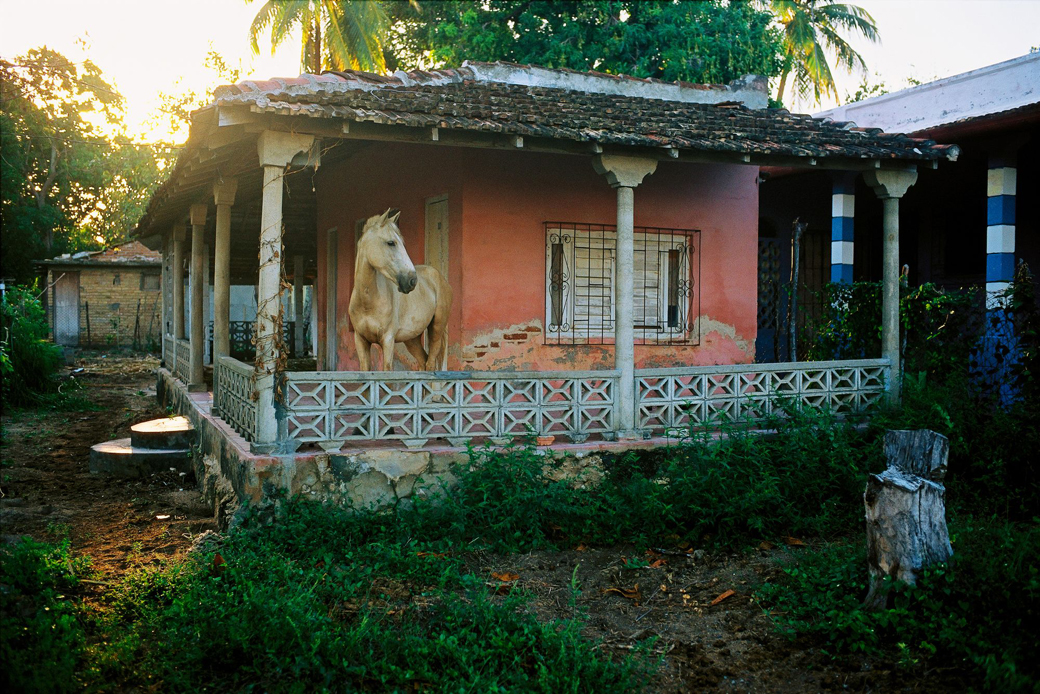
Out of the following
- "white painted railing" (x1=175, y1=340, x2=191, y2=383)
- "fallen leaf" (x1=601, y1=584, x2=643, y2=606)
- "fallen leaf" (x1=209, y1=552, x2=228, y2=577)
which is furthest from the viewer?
"white painted railing" (x1=175, y1=340, x2=191, y2=383)

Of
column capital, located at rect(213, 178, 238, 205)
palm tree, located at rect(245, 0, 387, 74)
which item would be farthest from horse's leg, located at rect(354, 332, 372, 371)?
palm tree, located at rect(245, 0, 387, 74)

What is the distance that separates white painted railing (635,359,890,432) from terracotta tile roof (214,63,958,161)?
2.02 metres

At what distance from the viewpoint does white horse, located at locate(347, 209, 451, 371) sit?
7.66m

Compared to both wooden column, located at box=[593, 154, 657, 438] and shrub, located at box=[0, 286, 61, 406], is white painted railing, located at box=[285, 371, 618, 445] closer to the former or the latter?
wooden column, located at box=[593, 154, 657, 438]

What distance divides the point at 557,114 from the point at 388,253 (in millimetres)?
1966

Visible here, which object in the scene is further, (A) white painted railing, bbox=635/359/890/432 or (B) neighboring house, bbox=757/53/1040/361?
(B) neighboring house, bbox=757/53/1040/361

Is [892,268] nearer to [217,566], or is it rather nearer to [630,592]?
[630,592]

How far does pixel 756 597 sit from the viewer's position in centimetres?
571

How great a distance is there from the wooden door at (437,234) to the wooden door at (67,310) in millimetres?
23336

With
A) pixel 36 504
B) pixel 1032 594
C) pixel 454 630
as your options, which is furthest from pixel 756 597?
pixel 36 504

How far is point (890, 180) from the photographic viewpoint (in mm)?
8938

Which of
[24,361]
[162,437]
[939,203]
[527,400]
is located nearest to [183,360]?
[162,437]

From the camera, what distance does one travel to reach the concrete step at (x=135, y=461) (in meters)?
9.69

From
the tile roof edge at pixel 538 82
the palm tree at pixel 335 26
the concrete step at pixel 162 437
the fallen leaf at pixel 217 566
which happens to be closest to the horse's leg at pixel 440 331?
the tile roof edge at pixel 538 82
